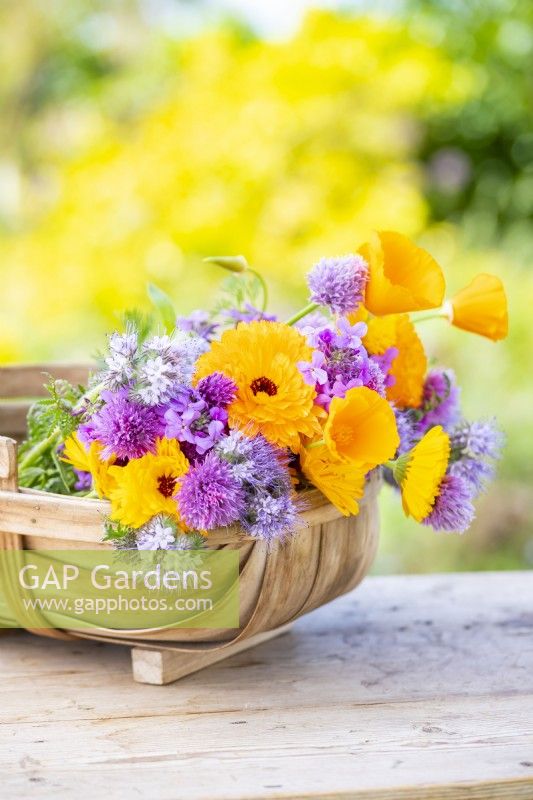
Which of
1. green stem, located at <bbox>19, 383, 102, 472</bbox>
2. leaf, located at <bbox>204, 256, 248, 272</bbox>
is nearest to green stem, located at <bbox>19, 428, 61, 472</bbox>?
green stem, located at <bbox>19, 383, 102, 472</bbox>

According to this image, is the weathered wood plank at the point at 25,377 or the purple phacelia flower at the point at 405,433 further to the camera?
the weathered wood plank at the point at 25,377

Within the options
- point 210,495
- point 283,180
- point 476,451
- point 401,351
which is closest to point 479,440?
point 476,451

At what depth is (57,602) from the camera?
2.93 ft

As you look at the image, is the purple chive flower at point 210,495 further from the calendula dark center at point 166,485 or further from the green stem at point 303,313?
the green stem at point 303,313

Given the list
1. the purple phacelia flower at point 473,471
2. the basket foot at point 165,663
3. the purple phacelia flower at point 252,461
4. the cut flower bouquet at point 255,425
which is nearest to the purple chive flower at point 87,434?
the cut flower bouquet at point 255,425

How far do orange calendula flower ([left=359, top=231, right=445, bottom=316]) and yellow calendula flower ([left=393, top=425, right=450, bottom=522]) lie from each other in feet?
0.41

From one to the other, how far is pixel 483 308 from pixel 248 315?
0.23 metres

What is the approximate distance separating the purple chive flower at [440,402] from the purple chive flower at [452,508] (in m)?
0.13

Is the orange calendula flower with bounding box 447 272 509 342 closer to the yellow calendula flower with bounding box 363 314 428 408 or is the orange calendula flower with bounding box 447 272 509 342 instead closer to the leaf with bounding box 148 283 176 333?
the yellow calendula flower with bounding box 363 314 428 408

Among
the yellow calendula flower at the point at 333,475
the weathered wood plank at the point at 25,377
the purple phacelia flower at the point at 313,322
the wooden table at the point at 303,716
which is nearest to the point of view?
the wooden table at the point at 303,716

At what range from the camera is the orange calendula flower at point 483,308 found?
0.95 m

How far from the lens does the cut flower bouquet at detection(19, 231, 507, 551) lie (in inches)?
31.2

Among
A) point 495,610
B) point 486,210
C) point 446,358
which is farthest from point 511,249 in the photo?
point 495,610

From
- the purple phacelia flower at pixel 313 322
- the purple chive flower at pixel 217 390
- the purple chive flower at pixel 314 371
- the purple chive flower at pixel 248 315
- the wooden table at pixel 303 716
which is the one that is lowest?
the wooden table at pixel 303 716
